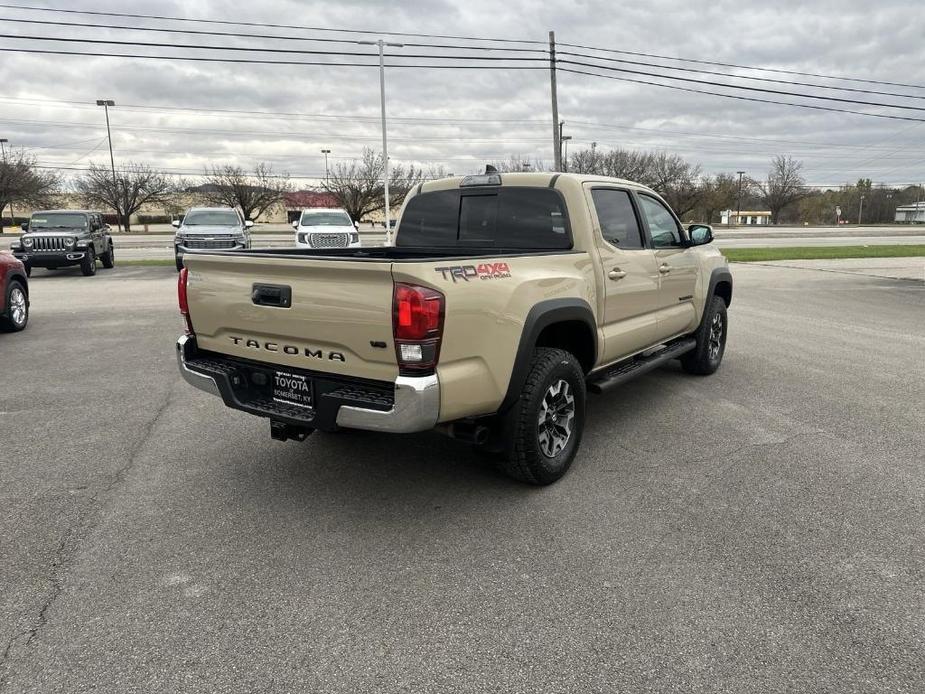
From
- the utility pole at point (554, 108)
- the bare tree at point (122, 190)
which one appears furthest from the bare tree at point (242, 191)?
the utility pole at point (554, 108)

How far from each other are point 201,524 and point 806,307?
1155 cm

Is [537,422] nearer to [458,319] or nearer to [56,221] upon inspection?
[458,319]

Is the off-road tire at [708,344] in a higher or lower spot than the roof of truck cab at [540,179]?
lower

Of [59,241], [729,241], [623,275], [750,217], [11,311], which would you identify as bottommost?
[11,311]

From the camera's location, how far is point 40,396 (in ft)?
19.8

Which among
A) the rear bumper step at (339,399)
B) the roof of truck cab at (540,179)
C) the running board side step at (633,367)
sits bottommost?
the running board side step at (633,367)

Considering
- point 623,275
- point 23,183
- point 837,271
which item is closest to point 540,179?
point 623,275

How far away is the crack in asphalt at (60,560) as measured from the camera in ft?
8.26

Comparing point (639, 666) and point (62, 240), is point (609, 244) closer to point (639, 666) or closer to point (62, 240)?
point (639, 666)

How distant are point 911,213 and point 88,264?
116282 millimetres

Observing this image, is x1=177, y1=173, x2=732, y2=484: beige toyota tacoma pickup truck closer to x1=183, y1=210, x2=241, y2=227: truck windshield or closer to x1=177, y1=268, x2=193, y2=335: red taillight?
x1=177, y1=268, x2=193, y2=335: red taillight

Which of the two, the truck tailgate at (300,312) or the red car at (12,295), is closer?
the truck tailgate at (300,312)

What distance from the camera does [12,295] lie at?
9.34 metres

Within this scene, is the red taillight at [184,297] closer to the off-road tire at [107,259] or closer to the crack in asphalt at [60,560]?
the crack in asphalt at [60,560]
